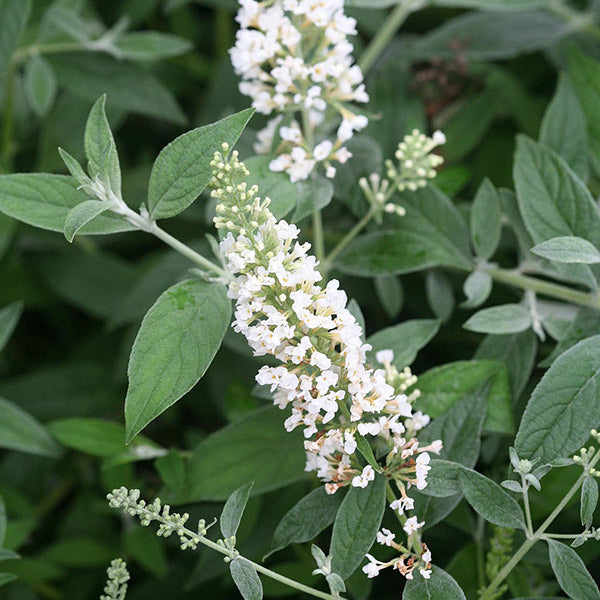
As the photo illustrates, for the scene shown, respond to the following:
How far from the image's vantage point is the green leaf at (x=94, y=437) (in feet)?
3.56

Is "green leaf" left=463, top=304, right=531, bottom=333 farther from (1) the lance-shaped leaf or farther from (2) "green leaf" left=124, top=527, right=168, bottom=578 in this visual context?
(2) "green leaf" left=124, top=527, right=168, bottom=578

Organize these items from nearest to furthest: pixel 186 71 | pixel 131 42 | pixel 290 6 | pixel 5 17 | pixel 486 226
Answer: pixel 290 6 → pixel 486 226 → pixel 5 17 → pixel 131 42 → pixel 186 71

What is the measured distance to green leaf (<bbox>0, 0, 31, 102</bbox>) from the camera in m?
1.21

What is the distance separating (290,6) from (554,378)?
0.51 metres

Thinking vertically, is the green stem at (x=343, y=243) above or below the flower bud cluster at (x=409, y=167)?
below

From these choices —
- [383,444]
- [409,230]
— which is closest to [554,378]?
[383,444]

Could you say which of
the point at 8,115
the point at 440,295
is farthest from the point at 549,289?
the point at 8,115

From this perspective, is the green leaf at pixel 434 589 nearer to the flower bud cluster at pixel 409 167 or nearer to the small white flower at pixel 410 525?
the small white flower at pixel 410 525

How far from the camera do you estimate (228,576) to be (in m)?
1.14

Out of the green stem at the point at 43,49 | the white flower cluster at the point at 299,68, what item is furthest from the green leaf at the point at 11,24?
the white flower cluster at the point at 299,68

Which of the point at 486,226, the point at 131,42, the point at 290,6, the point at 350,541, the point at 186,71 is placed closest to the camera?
the point at 350,541

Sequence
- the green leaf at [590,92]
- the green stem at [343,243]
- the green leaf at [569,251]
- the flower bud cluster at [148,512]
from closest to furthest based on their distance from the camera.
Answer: the flower bud cluster at [148,512] < the green leaf at [569,251] < the green stem at [343,243] < the green leaf at [590,92]

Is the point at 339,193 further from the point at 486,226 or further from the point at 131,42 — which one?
the point at 131,42

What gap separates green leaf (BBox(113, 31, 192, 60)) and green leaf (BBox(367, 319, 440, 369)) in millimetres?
662
